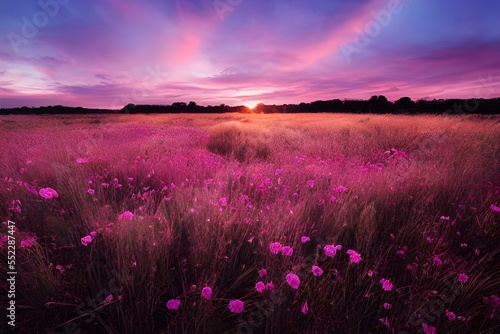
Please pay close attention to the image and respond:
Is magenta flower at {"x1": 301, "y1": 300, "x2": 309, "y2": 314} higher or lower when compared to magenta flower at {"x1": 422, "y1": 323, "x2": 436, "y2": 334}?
higher

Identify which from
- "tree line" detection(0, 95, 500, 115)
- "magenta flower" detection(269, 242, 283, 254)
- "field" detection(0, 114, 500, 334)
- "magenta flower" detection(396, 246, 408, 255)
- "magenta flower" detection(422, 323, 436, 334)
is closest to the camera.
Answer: "magenta flower" detection(422, 323, 436, 334)

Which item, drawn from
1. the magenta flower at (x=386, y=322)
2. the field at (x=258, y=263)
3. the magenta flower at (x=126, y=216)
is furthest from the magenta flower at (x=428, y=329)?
the magenta flower at (x=126, y=216)

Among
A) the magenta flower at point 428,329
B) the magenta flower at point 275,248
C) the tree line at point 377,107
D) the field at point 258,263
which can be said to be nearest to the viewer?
the magenta flower at point 428,329

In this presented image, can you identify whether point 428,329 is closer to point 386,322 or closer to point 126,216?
point 386,322

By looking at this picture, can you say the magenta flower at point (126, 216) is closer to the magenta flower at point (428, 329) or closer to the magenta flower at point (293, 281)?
the magenta flower at point (293, 281)

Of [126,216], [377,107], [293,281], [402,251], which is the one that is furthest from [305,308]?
[377,107]

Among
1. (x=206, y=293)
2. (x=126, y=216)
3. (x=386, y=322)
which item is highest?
(x=126, y=216)

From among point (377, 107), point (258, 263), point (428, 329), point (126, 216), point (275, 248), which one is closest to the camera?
point (428, 329)

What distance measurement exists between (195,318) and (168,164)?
2828 mm

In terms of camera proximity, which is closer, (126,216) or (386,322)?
(386,322)

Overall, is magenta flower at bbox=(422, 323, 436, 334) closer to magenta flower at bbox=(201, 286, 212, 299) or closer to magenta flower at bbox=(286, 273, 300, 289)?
magenta flower at bbox=(286, 273, 300, 289)

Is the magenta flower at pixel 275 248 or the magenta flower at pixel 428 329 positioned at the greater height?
the magenta flower at pixel 275 248

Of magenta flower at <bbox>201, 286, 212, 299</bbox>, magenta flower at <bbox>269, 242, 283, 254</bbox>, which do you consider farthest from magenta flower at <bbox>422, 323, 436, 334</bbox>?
magenta flower at <bbox>201, 286, 212, 299</bbox>

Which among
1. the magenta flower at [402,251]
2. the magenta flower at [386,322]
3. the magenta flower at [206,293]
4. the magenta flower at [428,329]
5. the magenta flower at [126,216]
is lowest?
the magenta flower at [386,322]
